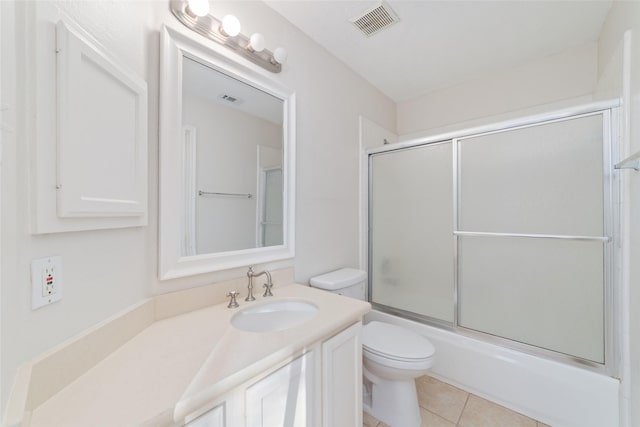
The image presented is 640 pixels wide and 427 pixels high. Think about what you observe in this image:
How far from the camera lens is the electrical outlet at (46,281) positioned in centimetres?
57

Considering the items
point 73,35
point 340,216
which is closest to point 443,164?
point 340,216

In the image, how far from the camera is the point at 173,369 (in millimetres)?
706

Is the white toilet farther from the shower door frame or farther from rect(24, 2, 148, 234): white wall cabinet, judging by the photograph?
rect(24, 2, 148, 234): white wall cabinet

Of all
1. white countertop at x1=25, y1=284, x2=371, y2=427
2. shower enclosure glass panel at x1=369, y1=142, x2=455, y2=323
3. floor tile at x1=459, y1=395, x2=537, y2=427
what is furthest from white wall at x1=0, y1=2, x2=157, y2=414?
floor tile at x1=459, y1=395, x2=537, y2=427

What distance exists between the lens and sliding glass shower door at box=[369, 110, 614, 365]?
1400mm

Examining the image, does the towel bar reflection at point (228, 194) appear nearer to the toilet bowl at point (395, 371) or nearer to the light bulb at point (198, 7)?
the light bulb at point (198, 7)

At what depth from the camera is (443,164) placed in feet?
6.30

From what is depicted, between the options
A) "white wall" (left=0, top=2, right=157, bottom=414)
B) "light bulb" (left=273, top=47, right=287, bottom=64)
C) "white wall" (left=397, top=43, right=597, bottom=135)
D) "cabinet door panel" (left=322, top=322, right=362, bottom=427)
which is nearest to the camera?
"white wall" (left=0, top=2, right=157, bottom=414)

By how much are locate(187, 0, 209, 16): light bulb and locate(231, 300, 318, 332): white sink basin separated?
4.26 ft

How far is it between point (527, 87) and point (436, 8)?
1.16 metres

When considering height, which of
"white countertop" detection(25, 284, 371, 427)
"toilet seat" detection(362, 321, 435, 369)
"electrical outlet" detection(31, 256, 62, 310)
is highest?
"electrical outlet" detection(31, 256, 62, 310)

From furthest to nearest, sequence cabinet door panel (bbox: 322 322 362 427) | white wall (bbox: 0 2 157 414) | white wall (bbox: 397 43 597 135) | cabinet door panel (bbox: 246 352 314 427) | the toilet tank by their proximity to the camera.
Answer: white wall (bbox: 397 43 597 135) < the toilet tank < cabinet door panel (bbox: 322 322 362 427) < cabinet door panel (bbox: 246 352 314 427) < white wall (bbox: 0 2 157 414)

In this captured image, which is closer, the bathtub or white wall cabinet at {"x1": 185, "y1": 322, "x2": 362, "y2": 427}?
white wall cabinet at {"x1": 185, "y1": 322, "x2": 362, "y2": 427}

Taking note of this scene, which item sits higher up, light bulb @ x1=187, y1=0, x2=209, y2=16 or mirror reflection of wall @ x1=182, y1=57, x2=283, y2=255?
light bulb @ x1=187, y1=0, x2=209, y2=16
